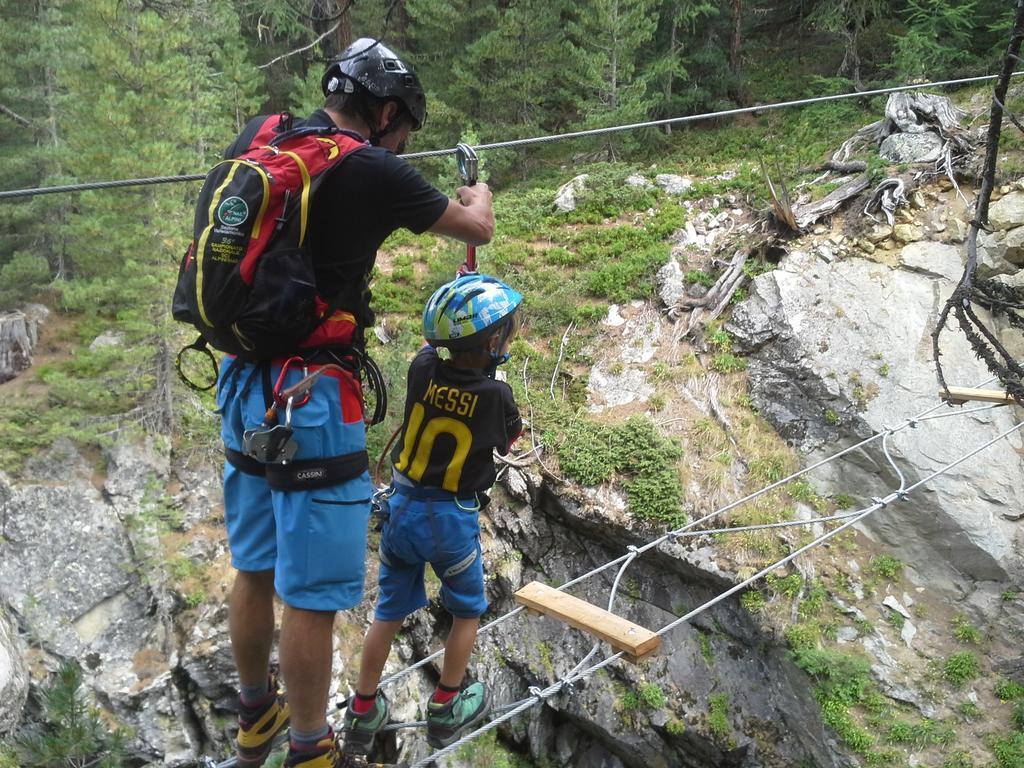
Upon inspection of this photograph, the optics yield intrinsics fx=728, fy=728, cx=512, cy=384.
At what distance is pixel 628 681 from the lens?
23.6 ft

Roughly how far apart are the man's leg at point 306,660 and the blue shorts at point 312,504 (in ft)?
0.20

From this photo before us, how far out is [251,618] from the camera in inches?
98.7

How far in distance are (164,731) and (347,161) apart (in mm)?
6360

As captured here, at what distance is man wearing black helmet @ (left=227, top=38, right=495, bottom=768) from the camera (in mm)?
2164

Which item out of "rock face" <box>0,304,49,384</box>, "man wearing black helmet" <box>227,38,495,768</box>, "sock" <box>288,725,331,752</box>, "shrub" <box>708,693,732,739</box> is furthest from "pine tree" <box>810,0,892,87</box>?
"sock" <box>288,725,331,752</box>

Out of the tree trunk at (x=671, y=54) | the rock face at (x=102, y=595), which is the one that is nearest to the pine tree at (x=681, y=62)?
the tree trunk at (x=671, y=54)

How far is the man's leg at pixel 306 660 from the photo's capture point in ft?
7.36

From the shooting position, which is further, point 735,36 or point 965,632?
point 735,36

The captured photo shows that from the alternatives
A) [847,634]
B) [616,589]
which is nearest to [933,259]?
[847,634]

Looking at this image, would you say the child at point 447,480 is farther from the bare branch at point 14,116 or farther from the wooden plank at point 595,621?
the bare branch at point 14,116

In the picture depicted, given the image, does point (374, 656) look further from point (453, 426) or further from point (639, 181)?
point (639, 181)

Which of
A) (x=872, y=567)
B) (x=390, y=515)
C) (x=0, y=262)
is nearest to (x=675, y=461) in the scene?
(x=872, y=567)

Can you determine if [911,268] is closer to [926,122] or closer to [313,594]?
[926,122]

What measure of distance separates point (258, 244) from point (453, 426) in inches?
49.1
